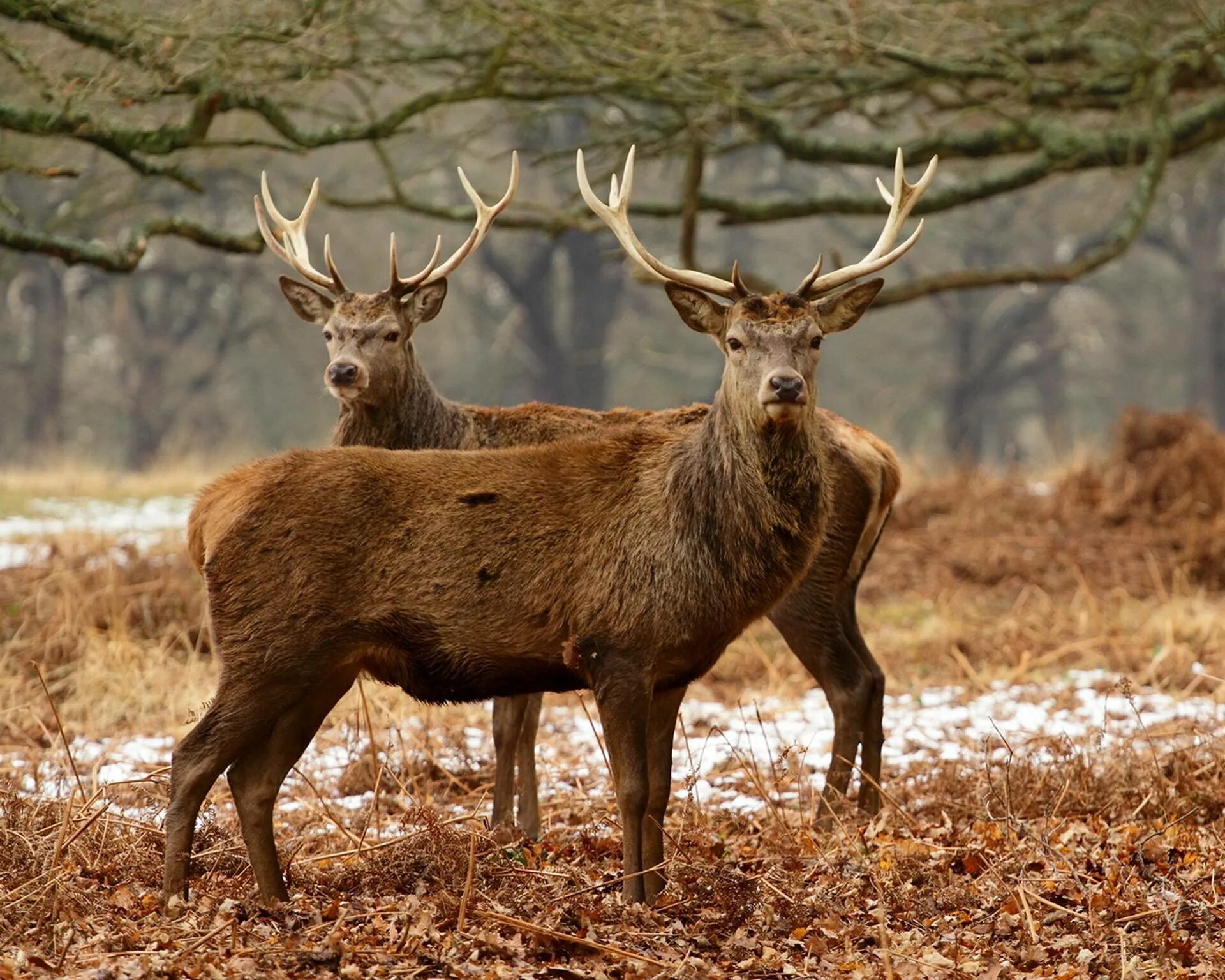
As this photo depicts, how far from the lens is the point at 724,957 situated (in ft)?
15.5

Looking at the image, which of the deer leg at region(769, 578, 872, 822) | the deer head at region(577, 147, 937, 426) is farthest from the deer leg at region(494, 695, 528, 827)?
the deer head at region(577, 147, 937, 426)

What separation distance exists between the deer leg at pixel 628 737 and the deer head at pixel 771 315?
999 mm

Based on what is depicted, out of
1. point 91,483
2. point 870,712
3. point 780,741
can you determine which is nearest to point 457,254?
point 780,741

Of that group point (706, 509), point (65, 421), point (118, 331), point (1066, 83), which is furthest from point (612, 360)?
point (706, 509)

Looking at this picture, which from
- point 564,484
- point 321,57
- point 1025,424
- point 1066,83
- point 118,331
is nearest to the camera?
point 564,484

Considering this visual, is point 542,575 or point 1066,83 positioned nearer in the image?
point 542,575

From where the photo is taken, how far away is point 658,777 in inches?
215

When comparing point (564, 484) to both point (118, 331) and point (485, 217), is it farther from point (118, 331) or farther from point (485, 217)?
point (118, 331)

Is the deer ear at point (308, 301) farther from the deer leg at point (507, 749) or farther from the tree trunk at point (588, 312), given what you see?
the tree trunk at point (588, 312)

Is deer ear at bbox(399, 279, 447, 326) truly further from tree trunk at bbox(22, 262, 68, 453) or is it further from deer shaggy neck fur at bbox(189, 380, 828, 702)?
tree trunk at bbox(22, 262, 68, 453)

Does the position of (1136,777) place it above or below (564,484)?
below

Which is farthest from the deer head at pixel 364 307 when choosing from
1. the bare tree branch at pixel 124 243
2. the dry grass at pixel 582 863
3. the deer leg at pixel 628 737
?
the deer leg at pixel 628 737

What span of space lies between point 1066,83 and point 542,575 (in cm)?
651

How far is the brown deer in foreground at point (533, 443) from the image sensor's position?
683 cm
